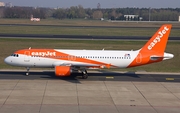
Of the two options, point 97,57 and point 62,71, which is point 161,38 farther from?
point 62,71

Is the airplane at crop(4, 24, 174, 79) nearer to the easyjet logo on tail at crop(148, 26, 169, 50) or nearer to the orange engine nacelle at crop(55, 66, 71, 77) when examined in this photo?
the easyjet logo on tail at crop(148, 26, 169, 50)

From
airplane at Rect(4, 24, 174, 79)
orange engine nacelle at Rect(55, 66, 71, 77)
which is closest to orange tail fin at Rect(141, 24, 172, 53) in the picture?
airplane at Rect(4, 24, 174, 79)

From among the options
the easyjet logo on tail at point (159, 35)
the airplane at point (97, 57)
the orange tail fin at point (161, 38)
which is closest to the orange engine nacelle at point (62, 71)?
the airplane at point (97, 57)

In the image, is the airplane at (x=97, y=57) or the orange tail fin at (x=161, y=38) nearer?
the airplane at (x=97, y=57)

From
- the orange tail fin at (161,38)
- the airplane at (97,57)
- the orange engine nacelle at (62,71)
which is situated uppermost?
the orange tail fin at (161,38)

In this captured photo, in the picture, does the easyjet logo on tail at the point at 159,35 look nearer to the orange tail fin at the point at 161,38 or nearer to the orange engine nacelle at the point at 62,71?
the orange tail fin at the point at 161,38

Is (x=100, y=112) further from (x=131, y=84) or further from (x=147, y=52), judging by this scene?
(x=147, y=52)

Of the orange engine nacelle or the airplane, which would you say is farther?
the airplane

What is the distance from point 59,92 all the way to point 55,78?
7416mm

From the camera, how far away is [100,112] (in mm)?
27516

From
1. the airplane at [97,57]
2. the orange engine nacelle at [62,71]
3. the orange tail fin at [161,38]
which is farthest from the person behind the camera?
the orange tail fin at [161,38]

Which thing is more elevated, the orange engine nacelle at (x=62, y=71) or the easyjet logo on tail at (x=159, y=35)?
the easyjet logo on tail at (x=159, y=35)

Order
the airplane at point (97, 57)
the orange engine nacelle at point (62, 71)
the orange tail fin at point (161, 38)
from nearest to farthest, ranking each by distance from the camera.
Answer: the orange engine nacelle at point (62, 71)
the airplane at point (97, 57)
the orange tail fin at point (161, 38)

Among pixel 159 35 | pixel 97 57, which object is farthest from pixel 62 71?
pixel 159 35
